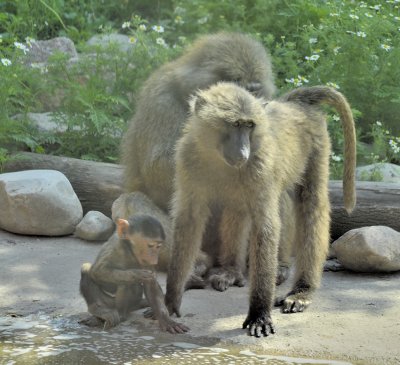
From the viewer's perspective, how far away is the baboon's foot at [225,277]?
5488mm

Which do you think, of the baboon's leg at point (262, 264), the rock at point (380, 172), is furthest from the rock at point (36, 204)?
the rock at point (380, 172)

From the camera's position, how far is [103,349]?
4332mm

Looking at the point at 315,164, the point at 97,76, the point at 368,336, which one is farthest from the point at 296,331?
the point at 97,76

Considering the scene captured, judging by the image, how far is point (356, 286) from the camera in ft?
18.4

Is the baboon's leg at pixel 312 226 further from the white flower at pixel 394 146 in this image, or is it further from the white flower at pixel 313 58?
the white flower at pixel 313 58

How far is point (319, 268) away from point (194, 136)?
1.26 m

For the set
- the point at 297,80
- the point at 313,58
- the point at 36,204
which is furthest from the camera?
the point at 313,58

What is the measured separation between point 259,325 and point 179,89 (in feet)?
6.25

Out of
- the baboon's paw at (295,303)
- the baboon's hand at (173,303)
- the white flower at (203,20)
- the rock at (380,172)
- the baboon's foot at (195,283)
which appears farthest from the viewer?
the white flower at (203,20)

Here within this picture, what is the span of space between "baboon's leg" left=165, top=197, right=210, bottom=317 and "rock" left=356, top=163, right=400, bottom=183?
2.50m

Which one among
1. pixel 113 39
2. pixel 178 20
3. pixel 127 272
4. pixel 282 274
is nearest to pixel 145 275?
pixel 127 272

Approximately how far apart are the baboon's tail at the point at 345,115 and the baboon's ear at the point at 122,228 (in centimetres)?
150

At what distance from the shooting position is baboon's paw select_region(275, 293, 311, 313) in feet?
16.6

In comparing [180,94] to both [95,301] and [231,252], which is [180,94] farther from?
[95,301]
